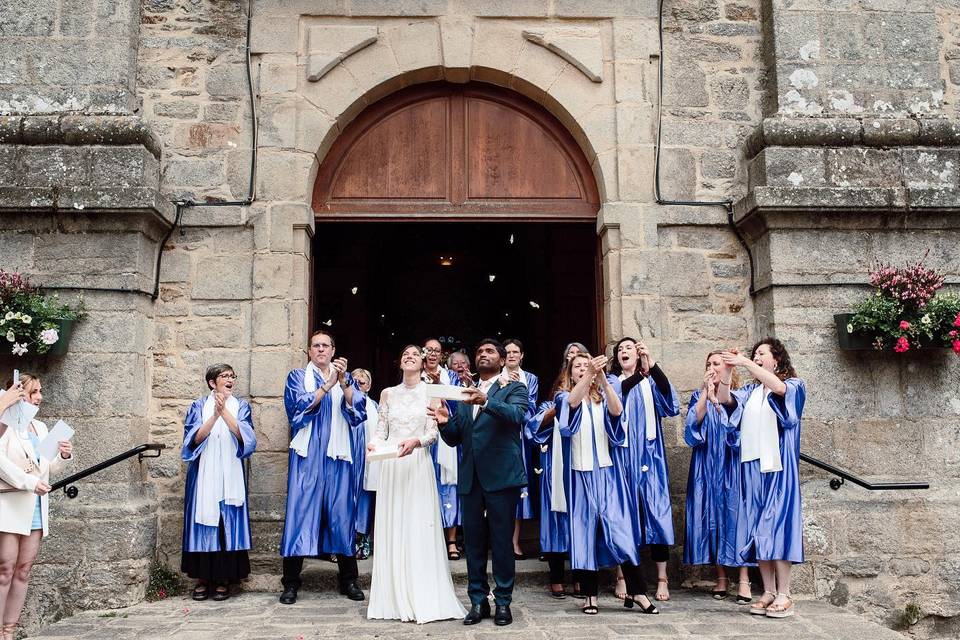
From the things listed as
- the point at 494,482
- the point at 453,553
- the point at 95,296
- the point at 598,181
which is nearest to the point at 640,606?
the point at 494,482

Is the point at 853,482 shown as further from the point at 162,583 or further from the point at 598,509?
the point at 162,583

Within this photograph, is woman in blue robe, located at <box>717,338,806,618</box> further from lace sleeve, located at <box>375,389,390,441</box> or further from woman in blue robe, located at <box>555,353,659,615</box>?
lace sleeve, located at <box>375,389,390,441</box>

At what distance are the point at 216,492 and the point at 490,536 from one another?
79.1 inches

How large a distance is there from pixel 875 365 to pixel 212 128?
5.61 metres

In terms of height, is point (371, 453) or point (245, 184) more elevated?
point (245, 184)

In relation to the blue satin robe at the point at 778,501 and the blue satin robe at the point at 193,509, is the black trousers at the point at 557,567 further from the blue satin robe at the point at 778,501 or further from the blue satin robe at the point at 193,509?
Answer: the blue satin robe at the point at 193,509

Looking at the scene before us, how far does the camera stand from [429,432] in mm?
5320

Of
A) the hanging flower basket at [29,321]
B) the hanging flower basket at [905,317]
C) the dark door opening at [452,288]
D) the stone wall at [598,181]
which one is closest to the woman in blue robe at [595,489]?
the stone wall at [598,181]

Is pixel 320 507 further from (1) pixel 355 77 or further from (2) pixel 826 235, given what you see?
(2) pixel 826 235

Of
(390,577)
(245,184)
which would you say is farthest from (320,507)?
(245,184)

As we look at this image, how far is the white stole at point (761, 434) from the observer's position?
524cm

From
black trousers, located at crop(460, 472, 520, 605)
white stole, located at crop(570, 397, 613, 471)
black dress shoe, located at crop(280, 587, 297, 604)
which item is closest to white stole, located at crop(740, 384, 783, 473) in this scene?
white stole, located at crop(570, 397, 613, 471)

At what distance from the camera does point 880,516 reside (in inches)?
229

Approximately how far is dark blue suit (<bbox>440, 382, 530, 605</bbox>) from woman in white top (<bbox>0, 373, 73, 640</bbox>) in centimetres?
248
